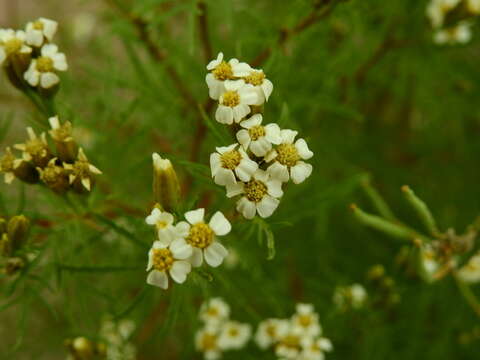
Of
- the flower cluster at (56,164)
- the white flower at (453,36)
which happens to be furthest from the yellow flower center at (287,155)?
the white flower at (453,36)

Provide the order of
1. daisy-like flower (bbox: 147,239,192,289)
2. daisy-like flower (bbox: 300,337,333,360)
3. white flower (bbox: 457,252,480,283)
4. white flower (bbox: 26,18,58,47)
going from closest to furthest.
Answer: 1. daisy-like flower (bbox: 147,239,192,289)
2. white flower (bbox: 26,18,58,47)
3. daisy-like flower (bbox: 300,337,333,360)
4. white flower (bbox: 457,252,480,283)

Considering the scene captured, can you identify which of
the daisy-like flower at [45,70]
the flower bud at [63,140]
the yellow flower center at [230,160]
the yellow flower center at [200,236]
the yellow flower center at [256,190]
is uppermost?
the daisy-like flower at [45,70]

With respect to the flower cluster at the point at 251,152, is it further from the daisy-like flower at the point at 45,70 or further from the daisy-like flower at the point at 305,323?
the daisy-like flower at the point at 305,323

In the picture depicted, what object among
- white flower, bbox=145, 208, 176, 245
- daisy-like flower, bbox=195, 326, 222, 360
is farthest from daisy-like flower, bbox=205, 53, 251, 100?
daisy-like flower, bbox=195, 326, 222, 360

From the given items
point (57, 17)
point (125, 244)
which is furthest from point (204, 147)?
point (57, 17)

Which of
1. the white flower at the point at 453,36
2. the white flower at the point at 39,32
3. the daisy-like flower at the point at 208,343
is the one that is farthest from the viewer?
the white flower at the point at 453,36

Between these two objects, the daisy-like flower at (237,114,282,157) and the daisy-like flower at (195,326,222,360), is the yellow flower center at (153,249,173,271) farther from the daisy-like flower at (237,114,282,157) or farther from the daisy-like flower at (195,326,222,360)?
the daisy-like flower at (195,326,222,360)

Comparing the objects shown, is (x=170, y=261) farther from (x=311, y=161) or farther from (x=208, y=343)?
(x=311, y=161)
